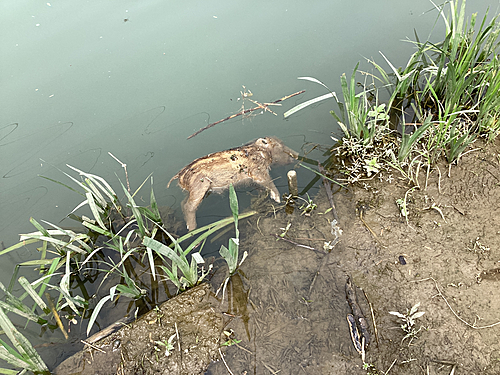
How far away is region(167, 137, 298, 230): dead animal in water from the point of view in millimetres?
2738

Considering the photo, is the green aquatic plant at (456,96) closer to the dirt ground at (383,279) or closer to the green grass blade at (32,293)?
the dirt ground at (383,279)

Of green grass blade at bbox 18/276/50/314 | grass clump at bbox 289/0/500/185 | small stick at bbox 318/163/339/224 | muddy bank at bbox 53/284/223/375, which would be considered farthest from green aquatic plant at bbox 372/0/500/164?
green grass blade at bbox 18/276/50/314

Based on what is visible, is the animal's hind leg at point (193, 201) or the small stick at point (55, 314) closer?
the small stick at point (55, 314)

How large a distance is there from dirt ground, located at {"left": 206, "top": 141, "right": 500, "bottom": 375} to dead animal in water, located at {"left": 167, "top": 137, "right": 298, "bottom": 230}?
43cm

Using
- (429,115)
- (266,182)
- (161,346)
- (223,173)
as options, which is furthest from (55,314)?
→ (429,115)

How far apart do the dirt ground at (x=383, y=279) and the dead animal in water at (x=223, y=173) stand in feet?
1.42

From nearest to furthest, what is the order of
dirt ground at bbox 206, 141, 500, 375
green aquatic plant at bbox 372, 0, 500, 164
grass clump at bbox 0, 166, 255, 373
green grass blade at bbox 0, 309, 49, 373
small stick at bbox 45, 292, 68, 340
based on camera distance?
green grass blade at bbox 0, 309, 49, 373 < dirt ground at bbox 206, 141, 500, 375 < grass clump at bbox 0, 166, 255, 373 < small stick at bbox 45, 292, 68, 340 < green aquatic plant at bbox 372, 0, 500, 164

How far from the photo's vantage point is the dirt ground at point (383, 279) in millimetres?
1773

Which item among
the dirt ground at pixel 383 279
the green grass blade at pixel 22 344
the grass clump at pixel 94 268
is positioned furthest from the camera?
the grass clump at pixel 94 268

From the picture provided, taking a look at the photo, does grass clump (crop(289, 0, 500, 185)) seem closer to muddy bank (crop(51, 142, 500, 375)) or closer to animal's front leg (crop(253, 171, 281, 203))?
muddy bank (crop(51, 142, 500, 375))

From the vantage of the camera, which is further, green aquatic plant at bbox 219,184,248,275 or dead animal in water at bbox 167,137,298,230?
dead animal in water at bbox 167,137,298,230

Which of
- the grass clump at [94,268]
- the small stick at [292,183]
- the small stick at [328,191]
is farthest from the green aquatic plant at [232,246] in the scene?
the small stick at [328,191]

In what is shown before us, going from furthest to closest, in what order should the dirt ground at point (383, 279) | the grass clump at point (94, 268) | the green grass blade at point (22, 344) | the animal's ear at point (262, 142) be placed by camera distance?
the animal's ear at point (262, 142) → the grass clump at point (94, 268) → the dirt ground at point (383, 279) → the green grass blade at point (22, 344)

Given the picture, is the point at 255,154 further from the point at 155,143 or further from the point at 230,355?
the point at 230,355
